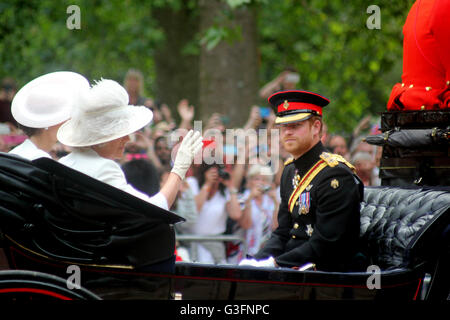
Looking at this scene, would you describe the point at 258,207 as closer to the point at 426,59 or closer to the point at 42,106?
the point at 426,59

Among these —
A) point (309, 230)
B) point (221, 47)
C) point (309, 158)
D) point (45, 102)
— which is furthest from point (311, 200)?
point (221, 47)

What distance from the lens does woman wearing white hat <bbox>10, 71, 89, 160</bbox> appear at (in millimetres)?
3994

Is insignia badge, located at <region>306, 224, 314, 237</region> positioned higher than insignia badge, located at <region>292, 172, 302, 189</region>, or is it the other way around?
insignia badge, located at <region>292, 172, 302, 189</region>

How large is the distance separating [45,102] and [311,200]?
5.41 feet

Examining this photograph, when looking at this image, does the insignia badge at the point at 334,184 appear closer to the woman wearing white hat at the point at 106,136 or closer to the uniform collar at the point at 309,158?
the uniform collar at the point at 309,158

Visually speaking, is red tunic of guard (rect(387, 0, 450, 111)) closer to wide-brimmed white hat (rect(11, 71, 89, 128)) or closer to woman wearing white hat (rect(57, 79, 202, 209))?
woman wearing white hat (rect(57, 79, 202, 209))

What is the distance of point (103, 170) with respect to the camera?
11.8ft

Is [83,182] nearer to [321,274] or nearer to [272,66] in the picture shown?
[321,274]

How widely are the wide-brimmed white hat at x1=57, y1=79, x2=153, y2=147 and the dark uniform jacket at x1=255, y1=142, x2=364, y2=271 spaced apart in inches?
43.1

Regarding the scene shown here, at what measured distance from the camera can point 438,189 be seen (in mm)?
4000

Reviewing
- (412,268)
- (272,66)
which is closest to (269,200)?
(412,268)

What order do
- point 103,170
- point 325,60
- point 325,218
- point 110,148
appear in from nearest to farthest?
point 103,170
point 110,148
point 325,218
point 325,60

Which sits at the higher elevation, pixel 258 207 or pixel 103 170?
pixel 103 170

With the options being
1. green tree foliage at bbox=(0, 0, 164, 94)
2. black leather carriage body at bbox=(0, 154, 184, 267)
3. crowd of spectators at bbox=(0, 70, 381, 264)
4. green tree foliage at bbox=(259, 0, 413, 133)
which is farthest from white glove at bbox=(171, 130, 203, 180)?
green tree foliage at bbox=(259, 0, 413, 133)
